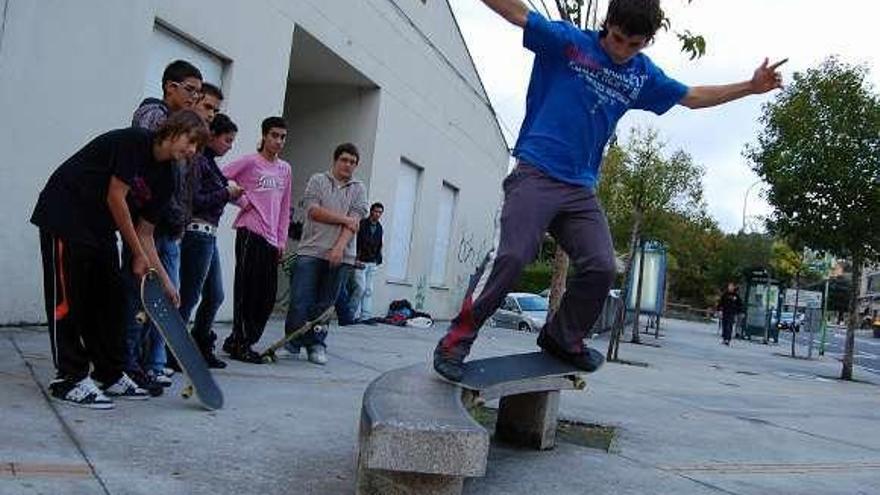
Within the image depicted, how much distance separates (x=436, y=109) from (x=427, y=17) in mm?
1808

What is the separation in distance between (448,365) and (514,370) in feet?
1.70

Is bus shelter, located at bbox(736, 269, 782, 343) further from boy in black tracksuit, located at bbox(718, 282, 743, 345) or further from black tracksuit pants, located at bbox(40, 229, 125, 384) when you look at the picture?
black tracksuit pants, located at bbox(40, 229, 125, 384)

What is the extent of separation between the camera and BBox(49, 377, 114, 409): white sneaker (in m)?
4.30

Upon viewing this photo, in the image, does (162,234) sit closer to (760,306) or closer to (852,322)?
(852,322)

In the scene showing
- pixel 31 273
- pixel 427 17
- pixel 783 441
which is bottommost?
pixel 783 441

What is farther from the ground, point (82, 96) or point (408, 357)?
point (82, 96)

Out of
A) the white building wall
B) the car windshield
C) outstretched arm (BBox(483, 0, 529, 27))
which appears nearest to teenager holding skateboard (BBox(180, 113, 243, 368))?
the white building wall

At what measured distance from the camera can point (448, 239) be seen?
18969 millimetres

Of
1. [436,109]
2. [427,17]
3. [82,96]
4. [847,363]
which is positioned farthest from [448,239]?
[82,96]

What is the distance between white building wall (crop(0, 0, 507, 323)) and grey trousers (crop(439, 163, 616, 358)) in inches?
176

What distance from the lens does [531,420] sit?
467 cm

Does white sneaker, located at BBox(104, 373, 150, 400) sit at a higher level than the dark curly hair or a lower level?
lower

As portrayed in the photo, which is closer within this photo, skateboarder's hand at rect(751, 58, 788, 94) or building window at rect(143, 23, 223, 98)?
skateboarder's hand at rect(751, 58, 788, 94)

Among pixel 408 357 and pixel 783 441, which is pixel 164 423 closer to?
pixel 783 441
